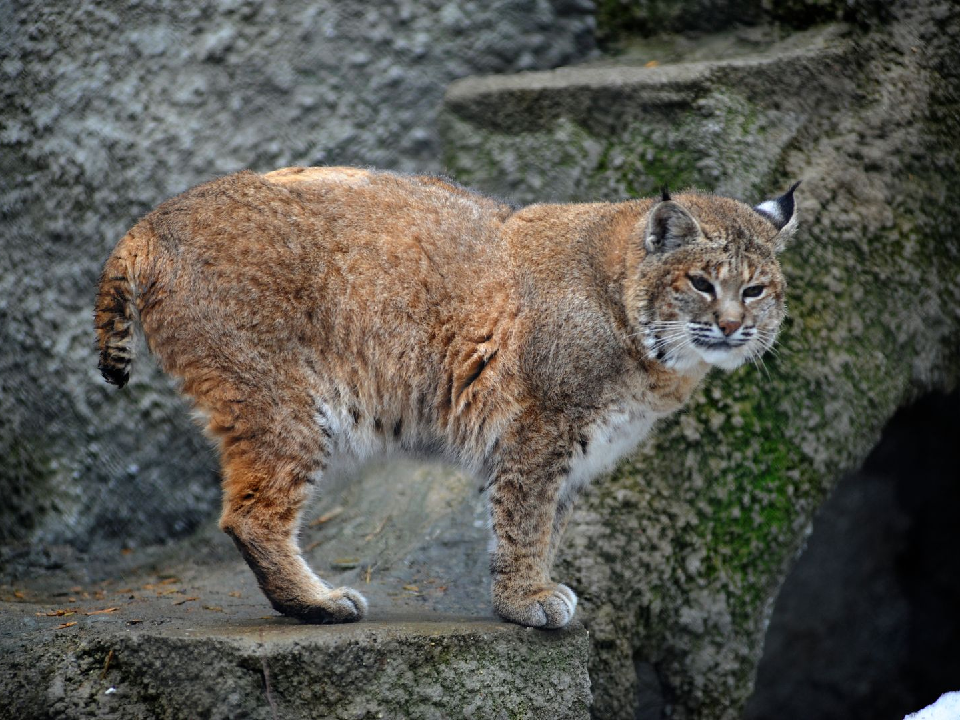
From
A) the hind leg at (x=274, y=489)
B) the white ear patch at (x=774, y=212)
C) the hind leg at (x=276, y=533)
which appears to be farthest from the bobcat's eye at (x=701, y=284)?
the hind leg at (x=276, y=533)

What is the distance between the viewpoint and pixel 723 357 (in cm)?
432

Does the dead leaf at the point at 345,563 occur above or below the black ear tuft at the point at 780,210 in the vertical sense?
below

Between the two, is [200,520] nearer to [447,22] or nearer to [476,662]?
[476,662]

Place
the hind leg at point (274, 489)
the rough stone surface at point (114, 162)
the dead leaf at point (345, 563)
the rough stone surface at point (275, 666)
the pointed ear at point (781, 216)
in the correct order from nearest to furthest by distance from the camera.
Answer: the rough stone surface at point (275, 666) < the hind leg at point (274, 489) < the pointed ear at point (781, 216) < the dead leaf at point (345, 563) < the rough stone surface at point (114, 162)

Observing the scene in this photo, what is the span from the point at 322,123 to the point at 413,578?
296cm

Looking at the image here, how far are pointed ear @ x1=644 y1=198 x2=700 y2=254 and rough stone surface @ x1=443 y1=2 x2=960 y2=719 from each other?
133cm

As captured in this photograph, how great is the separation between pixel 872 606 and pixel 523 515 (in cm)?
518

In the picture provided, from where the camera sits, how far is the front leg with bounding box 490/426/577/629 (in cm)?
433

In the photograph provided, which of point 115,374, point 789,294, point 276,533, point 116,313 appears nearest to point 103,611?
point 276,533

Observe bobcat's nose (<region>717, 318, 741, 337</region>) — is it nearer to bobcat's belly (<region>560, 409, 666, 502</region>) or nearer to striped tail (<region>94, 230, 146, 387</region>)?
bobcat's belly (<region>560, 409, 666, 502</region>)

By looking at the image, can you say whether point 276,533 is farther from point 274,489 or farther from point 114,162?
point 114,162

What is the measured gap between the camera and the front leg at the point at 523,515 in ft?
14.2

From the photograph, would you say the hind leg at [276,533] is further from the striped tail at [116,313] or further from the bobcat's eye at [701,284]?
the bobcat's eye at [701,284]

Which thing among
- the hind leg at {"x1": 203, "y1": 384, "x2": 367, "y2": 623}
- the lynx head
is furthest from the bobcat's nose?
the hind leg at {"x1": 203, "y1": 384, "x2": 367, "y2": 623}
